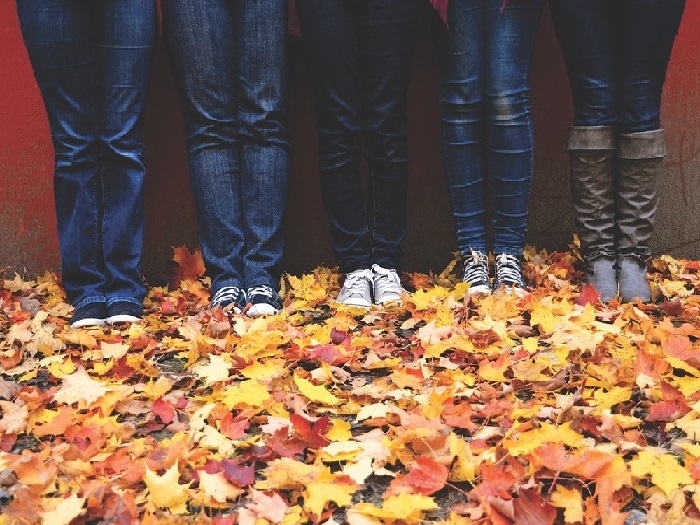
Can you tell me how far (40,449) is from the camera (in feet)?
5.74

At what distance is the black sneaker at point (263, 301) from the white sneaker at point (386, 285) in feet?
1.26

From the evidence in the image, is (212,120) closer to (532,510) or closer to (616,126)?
(616,126)

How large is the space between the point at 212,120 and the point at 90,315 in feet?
2.80

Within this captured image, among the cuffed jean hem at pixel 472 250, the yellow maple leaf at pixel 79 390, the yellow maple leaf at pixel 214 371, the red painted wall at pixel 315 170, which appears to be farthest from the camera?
the red painted wall at pixel 315 170

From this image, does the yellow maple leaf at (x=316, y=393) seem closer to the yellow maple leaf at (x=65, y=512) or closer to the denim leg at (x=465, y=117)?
the yellow maple leaf at (x=65, y=512)

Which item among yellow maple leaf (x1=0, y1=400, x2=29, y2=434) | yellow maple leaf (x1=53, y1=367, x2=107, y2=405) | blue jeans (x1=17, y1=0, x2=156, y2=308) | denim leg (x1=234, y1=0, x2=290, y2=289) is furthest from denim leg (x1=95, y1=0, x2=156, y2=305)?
yellow maple leaf (x1=0, y1=400, x2=29, y2=434)

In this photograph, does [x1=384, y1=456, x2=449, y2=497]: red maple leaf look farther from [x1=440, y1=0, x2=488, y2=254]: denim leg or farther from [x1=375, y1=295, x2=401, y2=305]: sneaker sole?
[x1=440, y1=0, x2=488, y2=254]: denim leg

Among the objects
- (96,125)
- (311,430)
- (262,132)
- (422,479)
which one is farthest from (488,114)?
(422,479)

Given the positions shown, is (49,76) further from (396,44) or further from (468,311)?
(468,311)

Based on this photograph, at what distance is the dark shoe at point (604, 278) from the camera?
9.15ft

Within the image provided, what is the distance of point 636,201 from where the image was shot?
2.78 m

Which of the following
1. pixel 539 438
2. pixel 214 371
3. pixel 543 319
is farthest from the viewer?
pixel 543 319

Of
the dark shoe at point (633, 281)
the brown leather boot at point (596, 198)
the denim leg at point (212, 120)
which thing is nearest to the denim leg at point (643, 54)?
the brown leather boot at point (596, 198)

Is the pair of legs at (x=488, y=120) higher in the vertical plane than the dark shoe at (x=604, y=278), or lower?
higher
